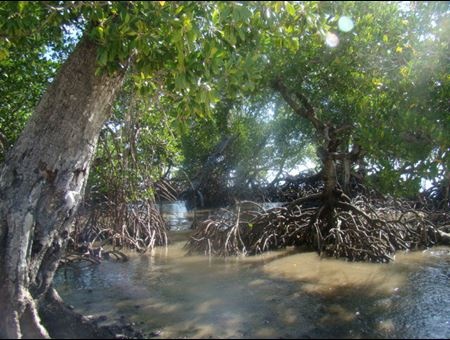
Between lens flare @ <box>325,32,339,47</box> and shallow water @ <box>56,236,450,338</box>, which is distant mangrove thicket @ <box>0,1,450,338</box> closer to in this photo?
lens flare @ <box>325,32,339,47</box>

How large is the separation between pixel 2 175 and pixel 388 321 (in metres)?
3.34

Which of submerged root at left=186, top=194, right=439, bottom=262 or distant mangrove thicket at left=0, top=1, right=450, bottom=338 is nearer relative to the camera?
distant mangrove thicket at left=0, top=1, right=450, bottom=338

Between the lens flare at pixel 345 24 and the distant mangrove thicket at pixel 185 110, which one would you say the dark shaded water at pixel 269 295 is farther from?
the lens flare at pixel 345 24

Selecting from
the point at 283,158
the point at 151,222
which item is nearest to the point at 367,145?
the point at 151,222

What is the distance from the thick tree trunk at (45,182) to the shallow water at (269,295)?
1031mm

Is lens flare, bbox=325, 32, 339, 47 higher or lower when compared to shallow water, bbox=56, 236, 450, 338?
higher

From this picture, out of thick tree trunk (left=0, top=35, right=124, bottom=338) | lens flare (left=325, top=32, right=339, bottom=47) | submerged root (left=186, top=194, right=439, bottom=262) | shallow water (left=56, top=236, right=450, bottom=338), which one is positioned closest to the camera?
thick tree trunk (left=0, top=35, right=124, bottom=338)

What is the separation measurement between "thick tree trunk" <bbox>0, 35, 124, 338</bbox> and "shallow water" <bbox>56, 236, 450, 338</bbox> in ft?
3.38

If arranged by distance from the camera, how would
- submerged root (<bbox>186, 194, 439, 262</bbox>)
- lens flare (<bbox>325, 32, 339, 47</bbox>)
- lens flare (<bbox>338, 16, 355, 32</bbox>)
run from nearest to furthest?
lens flare (<bbox>338, 16, 355, 32</bbox>) → lens flare (<bbox>325, 32, 339, 47</bbox>) → submerged root (<bbox>186, 194, 439, 262</bbox>)

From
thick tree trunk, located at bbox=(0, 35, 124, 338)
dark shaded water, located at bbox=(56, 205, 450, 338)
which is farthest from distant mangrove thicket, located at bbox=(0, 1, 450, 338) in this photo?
dark shaded water, located at bbox=(56, 205, 450, 338)

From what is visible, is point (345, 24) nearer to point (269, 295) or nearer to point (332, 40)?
point (332, 40)

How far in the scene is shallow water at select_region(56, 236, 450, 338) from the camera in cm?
422

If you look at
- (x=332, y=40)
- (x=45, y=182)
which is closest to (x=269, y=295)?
(x=45, y=182)

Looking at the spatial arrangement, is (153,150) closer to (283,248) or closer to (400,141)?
(283,248)
